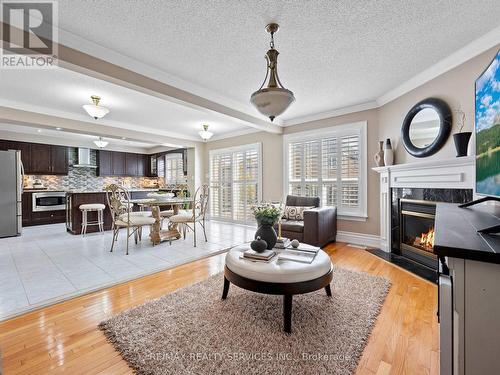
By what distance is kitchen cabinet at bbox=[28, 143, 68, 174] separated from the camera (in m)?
6.56

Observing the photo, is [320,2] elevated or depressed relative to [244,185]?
elevated

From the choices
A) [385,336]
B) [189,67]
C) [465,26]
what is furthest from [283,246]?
[465,26]

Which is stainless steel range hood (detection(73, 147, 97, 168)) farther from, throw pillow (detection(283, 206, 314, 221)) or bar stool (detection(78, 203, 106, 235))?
throw pillow (detection(283, 206, 314, 221))

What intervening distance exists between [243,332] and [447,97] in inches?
138

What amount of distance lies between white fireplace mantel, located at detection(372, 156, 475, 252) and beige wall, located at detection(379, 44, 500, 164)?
0.20 m

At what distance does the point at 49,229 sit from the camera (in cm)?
587

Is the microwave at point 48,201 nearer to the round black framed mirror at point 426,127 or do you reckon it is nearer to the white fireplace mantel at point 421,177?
the white fireplace mantel at point 421,177

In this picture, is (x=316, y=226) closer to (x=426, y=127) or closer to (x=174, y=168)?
(x=426, y=127)

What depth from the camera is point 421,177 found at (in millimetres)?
3080

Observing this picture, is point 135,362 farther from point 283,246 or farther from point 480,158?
point 480,158

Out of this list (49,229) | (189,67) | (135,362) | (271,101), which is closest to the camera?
(135,362)

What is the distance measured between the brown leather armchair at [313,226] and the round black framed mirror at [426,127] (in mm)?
1574

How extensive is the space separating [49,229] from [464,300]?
25.5 feet
